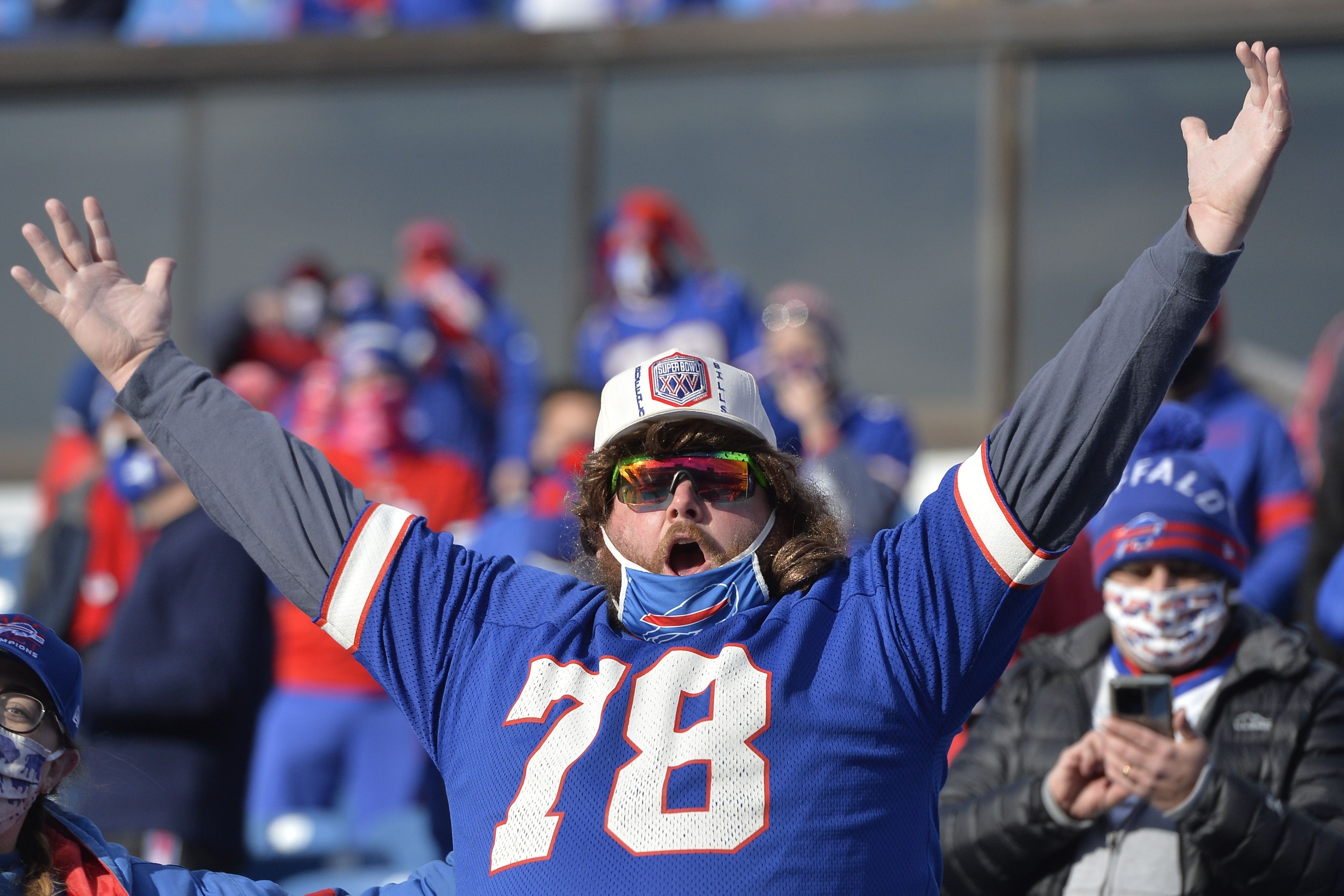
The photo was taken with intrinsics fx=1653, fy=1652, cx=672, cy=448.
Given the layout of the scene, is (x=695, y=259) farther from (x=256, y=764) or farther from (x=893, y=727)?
(x=893, y=727)

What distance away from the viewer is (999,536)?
2602 millimetres

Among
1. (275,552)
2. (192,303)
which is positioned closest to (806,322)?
(275,552)

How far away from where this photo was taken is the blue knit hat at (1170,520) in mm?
3609

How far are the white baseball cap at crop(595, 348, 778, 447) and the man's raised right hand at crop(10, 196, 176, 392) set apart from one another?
841mm

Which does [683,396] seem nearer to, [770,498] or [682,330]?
[770,498]

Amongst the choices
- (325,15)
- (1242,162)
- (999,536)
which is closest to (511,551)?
(999,536)

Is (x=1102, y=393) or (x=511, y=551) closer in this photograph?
(x=1102, y=393)

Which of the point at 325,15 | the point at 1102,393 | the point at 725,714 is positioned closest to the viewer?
the point at 1102,393

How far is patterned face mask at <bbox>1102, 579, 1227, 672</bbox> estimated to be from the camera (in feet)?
11.8

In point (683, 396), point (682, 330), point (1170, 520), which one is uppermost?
point (682, 330)

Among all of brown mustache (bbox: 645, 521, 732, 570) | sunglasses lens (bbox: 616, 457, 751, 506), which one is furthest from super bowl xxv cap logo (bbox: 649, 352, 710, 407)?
brown mustache (bbox: 645, 521, 732, 570)

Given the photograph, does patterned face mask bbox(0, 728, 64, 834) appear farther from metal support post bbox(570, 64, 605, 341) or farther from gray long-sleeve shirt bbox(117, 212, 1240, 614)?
metal support post bbox(570, 64, 605, 341)

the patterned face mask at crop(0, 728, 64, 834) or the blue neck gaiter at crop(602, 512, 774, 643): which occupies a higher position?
the blue neck gaiter at crop(602, 512, 774, 643)

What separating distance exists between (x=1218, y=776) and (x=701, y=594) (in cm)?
109
